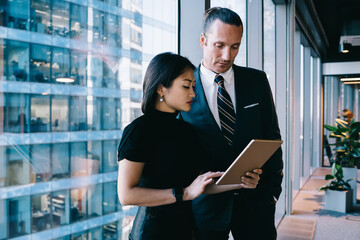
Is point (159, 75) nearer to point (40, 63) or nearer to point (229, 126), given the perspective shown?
point (40, 63)

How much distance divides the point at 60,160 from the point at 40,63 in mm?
342

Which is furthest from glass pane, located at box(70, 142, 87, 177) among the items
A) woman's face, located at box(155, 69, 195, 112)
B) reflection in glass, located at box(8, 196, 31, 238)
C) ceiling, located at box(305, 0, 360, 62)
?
ceiling, located at box(305, 0, 360, 62)

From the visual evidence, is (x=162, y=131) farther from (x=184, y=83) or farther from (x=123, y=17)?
(x=123, y=17)

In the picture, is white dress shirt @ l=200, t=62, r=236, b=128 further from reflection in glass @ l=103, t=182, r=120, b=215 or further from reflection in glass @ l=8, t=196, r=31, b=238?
reflection in glass @ l=8, t=196, r=31, b=238

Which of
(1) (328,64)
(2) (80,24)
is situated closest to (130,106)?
(2) (80,24)

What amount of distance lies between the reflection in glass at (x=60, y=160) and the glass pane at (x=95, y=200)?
20cm

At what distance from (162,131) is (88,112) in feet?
1.17

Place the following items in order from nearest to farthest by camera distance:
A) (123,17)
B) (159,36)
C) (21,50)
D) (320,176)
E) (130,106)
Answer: (21,50), (123,17), (130,106), (159,36), (320,176)

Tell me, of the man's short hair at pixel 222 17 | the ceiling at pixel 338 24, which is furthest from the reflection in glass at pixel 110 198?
the ceiling at pixel 338 24

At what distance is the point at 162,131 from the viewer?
115 centimetres

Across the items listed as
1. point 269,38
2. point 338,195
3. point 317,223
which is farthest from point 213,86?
point 338,195

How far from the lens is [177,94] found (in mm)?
1190

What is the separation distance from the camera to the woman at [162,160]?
3.55ft

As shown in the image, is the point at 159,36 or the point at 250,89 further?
the point at 159,36
